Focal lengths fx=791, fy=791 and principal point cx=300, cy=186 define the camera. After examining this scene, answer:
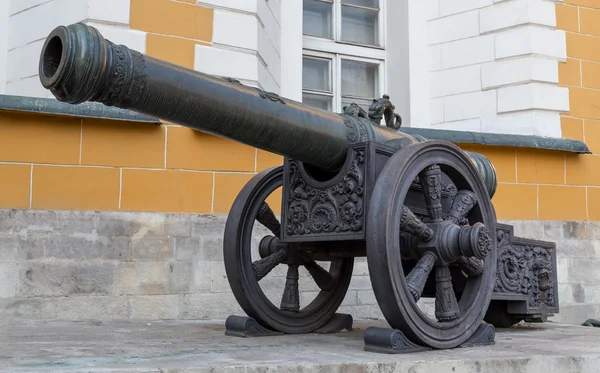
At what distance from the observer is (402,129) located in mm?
6484

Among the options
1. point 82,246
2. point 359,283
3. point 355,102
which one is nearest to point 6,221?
point 82,246

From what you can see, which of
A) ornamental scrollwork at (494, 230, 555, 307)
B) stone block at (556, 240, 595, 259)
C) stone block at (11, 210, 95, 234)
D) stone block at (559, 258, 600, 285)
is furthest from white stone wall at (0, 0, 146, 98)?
stone block at (559, 258, 600, 285)

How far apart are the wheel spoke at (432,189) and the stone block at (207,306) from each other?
2.39 meters

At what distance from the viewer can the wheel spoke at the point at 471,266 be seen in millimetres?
3965

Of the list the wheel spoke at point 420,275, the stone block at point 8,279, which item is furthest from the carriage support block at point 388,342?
the stone block at point 8,279

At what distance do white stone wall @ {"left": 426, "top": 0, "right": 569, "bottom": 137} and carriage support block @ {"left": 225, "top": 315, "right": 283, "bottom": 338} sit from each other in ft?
13.6

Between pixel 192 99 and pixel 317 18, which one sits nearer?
pixel 192 99

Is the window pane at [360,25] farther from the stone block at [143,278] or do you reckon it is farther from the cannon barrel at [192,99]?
the cannon barrel at [192,99]

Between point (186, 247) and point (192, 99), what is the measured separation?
2.79m

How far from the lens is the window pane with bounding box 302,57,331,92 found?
26.0ft

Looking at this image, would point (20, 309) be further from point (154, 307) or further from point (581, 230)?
point (581, 230)

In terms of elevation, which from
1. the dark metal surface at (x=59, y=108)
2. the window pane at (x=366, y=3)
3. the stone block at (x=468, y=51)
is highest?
the window pane at (x=366, y=3)

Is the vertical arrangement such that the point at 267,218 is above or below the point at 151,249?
above

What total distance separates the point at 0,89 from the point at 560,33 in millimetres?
5159
